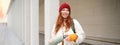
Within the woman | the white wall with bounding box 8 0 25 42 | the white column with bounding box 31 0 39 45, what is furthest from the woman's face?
the white wall with bounding box 8 0 25 42

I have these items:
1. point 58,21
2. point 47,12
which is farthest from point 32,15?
point 58,21

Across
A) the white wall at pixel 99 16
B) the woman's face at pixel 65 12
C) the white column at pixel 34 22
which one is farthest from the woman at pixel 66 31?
the white column at pixel 34 22

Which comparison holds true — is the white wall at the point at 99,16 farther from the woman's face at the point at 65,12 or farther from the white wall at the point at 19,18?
the white wall at the point at 19,18

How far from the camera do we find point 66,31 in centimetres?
358

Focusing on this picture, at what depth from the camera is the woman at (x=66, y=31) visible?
3514 millimetres

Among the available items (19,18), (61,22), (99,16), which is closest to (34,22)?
(99,16)

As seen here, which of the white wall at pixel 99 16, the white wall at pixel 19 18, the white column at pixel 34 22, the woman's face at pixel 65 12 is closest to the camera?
the woman's face at pixel 65 12

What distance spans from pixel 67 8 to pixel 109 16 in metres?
3.50

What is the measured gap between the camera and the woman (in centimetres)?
351

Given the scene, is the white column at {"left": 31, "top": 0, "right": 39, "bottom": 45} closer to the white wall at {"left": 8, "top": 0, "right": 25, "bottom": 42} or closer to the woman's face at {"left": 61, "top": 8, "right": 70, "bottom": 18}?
the white wall at {"left": 8, "top": 0, "right": 25, "bottom": 42}

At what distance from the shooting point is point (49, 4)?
543 centimetres

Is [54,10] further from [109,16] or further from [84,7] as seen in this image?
[84,7]

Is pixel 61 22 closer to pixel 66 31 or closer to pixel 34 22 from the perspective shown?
pixel 66 31

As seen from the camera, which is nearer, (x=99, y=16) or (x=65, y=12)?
(x=65, y=12)
